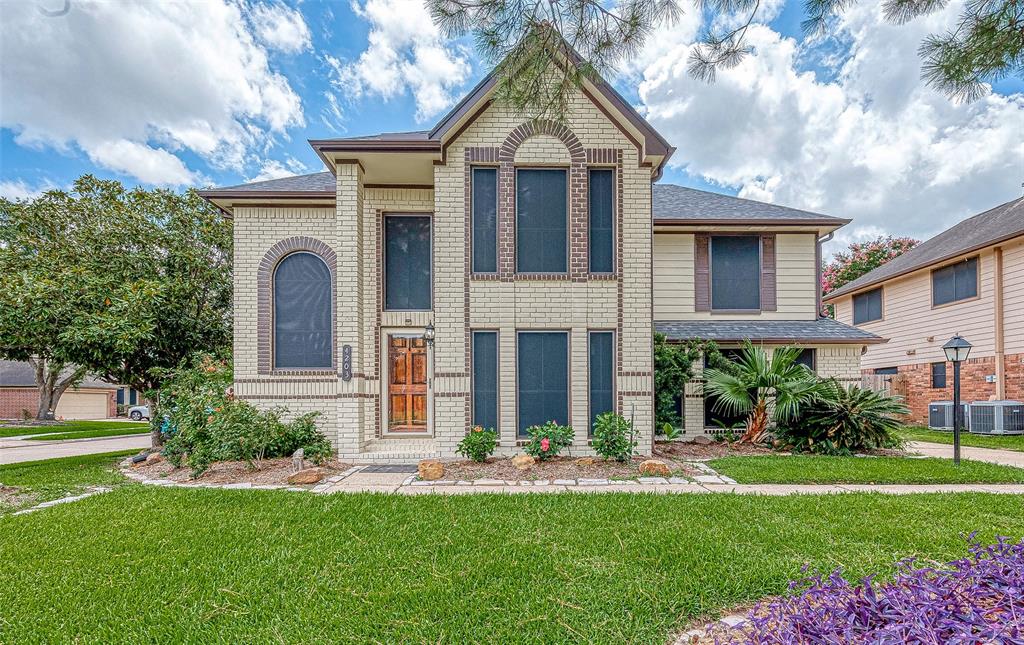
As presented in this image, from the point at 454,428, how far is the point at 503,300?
87.6 inches

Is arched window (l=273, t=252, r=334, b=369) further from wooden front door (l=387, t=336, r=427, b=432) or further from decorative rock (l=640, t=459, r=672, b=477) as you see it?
decorative rock (l=640, t=459, r=672, b=477)

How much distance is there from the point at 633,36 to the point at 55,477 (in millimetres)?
9861

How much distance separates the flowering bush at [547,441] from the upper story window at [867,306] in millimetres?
15399

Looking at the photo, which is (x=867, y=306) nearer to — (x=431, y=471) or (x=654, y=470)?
(x=654, y=470)

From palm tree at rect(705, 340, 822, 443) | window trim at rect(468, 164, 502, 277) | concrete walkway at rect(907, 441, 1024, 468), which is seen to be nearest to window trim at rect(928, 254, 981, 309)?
concrete walkway at rect(907, 441, 1024, 468)

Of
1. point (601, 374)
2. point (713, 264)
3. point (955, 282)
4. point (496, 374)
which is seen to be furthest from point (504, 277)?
point (955, 282)

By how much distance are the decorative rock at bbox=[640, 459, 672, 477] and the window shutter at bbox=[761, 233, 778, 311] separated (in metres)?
5.62

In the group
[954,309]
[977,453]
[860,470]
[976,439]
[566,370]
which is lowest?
[976,439]

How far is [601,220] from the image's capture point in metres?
7.78

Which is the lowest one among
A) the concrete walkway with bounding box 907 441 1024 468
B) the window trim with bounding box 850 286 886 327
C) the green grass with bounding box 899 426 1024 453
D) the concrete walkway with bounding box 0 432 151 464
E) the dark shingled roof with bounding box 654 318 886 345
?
the concrete walkway with bounding box 0 432 151 464

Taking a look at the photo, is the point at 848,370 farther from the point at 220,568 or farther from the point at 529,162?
the point at 220,568

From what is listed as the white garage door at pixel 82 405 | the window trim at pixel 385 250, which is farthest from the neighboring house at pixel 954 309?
the white garage door at pixel 82 405

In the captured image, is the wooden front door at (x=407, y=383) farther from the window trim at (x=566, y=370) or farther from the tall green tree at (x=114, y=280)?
the tall green tree at (x=114, y=280)

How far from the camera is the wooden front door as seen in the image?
28.9 feet
